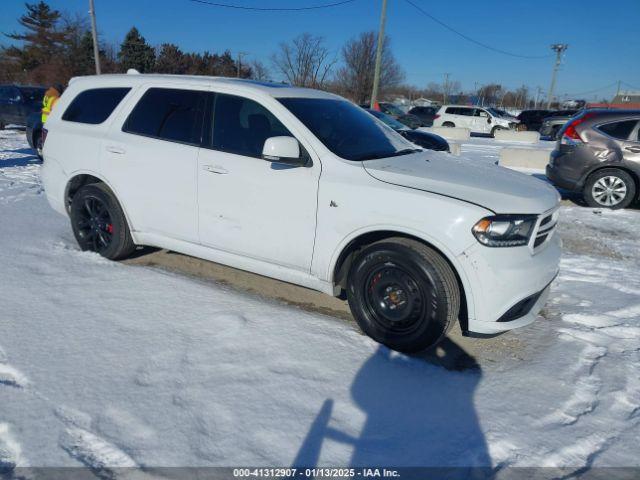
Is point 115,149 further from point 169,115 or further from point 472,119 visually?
point 472,119

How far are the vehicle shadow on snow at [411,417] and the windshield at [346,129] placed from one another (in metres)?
1.58

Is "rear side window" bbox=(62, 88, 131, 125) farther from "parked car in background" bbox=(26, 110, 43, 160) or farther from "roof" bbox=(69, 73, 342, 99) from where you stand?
"parked car in background" bbox=(26, 110, 43, 160)

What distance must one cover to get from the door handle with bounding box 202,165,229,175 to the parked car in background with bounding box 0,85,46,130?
1577 centimetres

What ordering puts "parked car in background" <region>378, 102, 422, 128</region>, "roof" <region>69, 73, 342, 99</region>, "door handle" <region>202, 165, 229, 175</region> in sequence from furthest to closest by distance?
"parked car in background" <region>378, 102, 422, 128</region>, "roof" <region>69, 73, 342, 99</region>, "door handle" <region>202, 165, 229, 175</region>

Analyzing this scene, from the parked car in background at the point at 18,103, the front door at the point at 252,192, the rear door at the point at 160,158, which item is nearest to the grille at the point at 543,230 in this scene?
the front door at the point at 252,192

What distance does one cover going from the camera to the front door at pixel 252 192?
3293 millimetres

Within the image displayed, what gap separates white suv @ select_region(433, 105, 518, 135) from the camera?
24953mm

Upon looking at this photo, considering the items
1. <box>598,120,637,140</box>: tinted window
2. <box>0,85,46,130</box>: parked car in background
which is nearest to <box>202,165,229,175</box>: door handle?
<box>598,120,637,140</box>: tinted window

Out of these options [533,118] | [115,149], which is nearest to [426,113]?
[533,118]

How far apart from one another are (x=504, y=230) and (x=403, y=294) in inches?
30.7

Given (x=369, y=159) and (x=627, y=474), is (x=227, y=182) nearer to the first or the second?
(x=369, y=159)

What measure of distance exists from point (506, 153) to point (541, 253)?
10.8m

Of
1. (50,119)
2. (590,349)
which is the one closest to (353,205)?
(590,349)

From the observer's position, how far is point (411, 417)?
249cm
